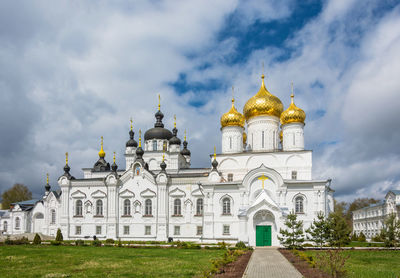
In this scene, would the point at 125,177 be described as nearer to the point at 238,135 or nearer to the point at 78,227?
the point at 78,227

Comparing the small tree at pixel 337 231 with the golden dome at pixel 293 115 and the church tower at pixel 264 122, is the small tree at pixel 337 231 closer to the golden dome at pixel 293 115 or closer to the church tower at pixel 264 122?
the church tower at pixel 264 122

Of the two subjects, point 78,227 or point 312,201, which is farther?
point 78,227

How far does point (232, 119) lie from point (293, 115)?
18.8ft

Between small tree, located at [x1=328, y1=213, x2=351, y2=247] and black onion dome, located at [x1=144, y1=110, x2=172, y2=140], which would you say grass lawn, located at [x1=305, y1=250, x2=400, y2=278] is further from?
black onion dome, located at [x1=144, y1=110, x2=172, y2=140]

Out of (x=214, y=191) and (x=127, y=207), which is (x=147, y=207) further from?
(x=214, y=191)

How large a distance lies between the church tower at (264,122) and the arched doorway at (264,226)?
8556 millimetres

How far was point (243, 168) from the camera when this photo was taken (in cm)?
3566

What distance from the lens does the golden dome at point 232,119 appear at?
37594 mm

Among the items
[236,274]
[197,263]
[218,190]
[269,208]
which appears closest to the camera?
[236,274]

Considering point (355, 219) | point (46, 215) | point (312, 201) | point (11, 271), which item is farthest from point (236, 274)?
point (355, 219)

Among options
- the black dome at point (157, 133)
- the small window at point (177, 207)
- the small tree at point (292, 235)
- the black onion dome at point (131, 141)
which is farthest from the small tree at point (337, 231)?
the black onion dome at point (131, 141)

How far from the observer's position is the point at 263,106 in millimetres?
36875

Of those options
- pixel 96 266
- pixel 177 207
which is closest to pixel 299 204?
pixel 177 207

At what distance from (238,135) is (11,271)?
25.6 metres
